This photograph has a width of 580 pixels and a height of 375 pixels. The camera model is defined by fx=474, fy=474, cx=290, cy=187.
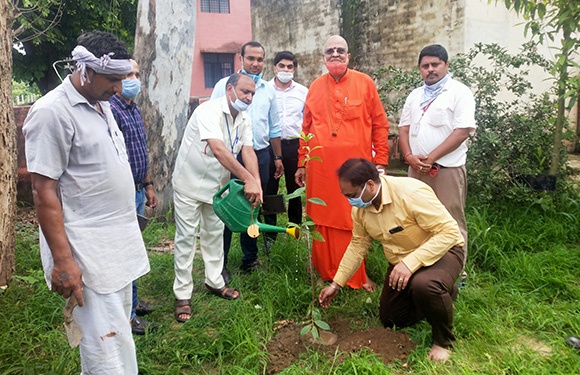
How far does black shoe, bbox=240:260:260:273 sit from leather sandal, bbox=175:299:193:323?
29.1 inches

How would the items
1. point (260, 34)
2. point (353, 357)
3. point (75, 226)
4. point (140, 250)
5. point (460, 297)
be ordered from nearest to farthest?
point (75, 226) → point (140, 250) → point (353, 357) → point (460, 297) → point (260, 34)

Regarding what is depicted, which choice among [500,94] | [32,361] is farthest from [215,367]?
[500,94]

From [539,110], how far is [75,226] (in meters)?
4.54

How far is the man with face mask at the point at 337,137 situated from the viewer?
3625 mm

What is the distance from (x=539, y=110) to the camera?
480cm

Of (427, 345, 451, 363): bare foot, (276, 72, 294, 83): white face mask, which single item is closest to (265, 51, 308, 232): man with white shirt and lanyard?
(276, 72, 294, 83): white face mask

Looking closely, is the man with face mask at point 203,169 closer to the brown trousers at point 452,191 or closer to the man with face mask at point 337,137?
the man with face mask at point 337,137

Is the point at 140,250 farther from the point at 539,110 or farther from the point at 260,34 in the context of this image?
the point at 260,34

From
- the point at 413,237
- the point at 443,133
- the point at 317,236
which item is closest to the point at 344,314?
the point at 317,236

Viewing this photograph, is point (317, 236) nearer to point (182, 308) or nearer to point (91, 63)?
point (182, 308)

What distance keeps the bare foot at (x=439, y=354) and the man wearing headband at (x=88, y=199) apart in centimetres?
161

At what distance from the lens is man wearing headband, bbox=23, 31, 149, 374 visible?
5.98ft

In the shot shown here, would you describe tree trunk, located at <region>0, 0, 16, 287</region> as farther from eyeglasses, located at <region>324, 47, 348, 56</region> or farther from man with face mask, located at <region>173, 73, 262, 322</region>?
eyeglasses, located at <region>324, 47, 348, 56</region>

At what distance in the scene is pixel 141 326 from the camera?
10.1 ft
